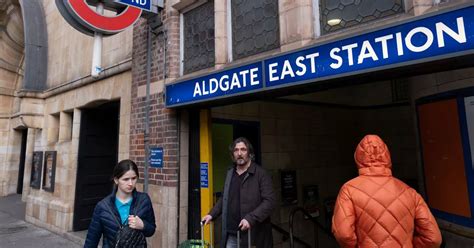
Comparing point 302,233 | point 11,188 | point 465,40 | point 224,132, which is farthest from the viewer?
point 11,188

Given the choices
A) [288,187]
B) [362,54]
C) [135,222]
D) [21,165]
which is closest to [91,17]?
[135,222]

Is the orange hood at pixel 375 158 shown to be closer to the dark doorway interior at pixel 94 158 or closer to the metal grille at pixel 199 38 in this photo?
the metal grille at pixel 199 38

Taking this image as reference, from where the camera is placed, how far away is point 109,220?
2395 millimetres

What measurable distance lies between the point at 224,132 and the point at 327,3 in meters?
2.52

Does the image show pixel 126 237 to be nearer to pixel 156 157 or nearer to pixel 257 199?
pixel 257 199

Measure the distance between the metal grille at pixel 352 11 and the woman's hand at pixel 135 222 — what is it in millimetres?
2362

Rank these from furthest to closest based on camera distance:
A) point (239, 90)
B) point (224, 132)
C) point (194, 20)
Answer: point (224, 132), point (194, 20), point (239, 90)

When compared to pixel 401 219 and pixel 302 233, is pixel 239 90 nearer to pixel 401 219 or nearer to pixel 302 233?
pixel 401 219

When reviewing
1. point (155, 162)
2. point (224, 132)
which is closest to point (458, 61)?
point (224, 132)

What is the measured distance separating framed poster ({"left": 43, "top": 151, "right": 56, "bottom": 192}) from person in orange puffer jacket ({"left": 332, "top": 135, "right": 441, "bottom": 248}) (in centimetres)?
745

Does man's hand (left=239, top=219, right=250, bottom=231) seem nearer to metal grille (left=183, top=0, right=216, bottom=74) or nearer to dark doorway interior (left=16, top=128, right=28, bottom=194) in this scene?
metal grille (left=183, top=0, right=216, bottom=74)

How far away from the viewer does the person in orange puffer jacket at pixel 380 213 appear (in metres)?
2.01

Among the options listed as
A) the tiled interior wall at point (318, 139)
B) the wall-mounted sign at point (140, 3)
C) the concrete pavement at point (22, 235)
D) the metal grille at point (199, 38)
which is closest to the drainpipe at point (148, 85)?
the wall-mounted sign at point (140, 3)

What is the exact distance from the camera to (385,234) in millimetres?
2008
